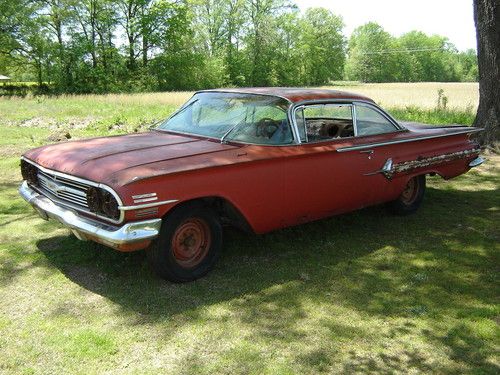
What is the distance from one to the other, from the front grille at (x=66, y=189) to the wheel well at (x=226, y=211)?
0.86 m

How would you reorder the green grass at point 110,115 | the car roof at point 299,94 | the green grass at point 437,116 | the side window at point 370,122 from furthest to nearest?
the green grass at point 110,115, the green grass at point 437,116, the side window at point 370,122, the car roof at point 299,94

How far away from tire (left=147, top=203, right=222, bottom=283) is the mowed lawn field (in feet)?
0.44

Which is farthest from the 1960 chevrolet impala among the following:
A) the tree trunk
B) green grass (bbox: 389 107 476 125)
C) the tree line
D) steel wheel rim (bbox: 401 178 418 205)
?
the tree line

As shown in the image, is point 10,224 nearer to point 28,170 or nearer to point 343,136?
point 28,170

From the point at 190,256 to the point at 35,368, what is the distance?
1564 millimetres

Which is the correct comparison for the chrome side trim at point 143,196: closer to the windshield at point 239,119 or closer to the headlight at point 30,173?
the windshield at point 239,119

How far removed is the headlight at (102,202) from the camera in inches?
148

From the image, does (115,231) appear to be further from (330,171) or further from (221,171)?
(330,171)

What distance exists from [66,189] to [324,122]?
10.7 ft

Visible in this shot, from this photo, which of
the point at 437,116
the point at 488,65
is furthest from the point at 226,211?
the point at 437,116

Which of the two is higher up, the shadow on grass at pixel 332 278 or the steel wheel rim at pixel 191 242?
the steel wheel rim at pixel 191 242

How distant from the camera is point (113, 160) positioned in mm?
4047

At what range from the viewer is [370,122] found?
18.5 ft

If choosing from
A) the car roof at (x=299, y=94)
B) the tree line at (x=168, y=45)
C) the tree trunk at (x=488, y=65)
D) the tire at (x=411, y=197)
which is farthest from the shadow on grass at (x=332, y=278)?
the tree line at (x=168, y=45)
